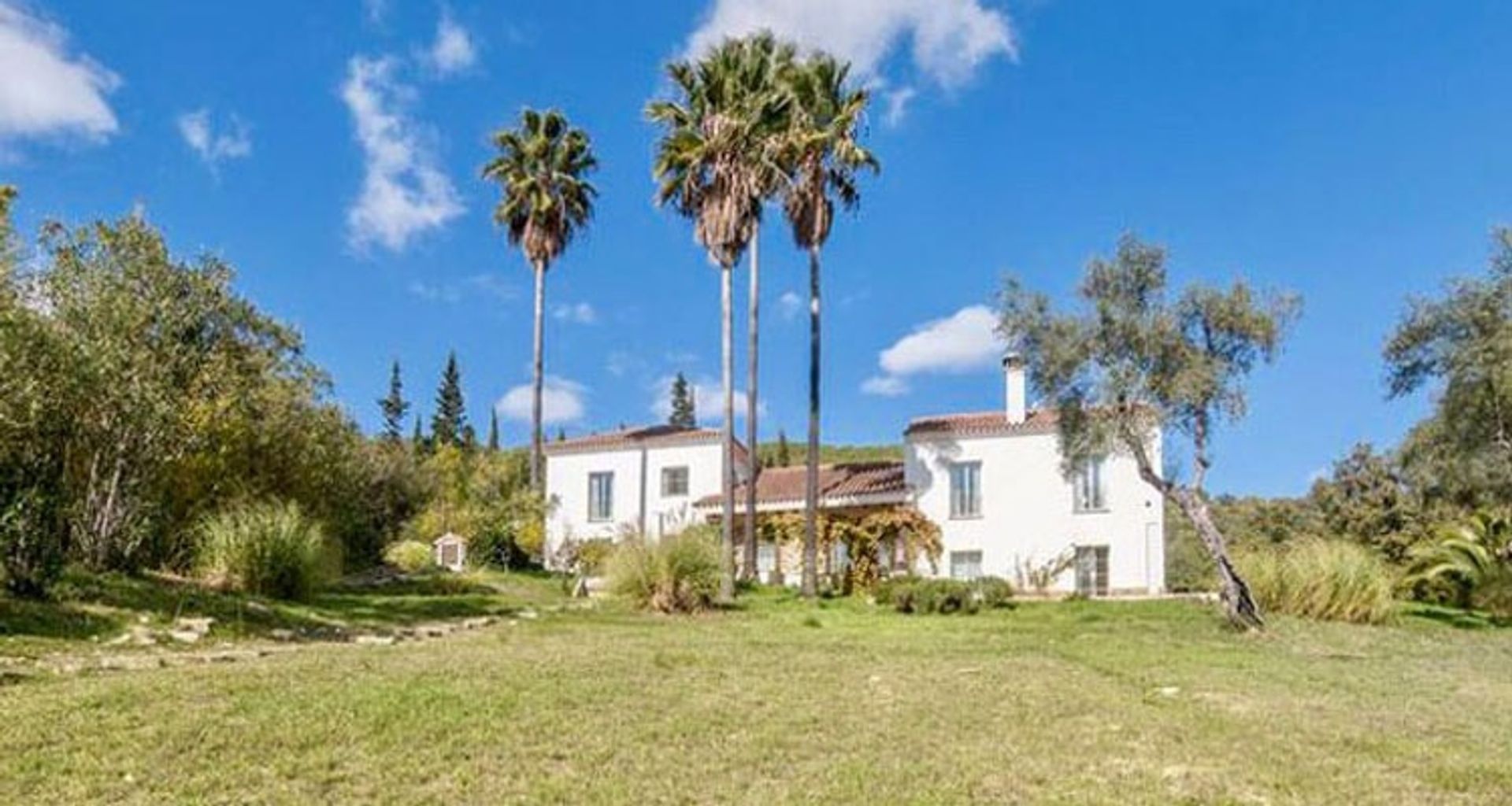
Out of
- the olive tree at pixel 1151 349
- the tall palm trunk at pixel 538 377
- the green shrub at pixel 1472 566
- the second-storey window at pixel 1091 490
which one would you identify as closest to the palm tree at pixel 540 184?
the tall palm trunk at pixel 538 377

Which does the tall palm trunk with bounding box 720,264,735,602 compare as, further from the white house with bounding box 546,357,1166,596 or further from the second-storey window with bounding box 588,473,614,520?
the second-storey window with bounding box 588,473,614,520

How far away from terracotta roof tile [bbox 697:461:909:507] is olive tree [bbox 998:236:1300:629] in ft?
37.7

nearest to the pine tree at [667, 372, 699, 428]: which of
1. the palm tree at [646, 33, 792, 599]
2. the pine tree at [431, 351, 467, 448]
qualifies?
the pine tree at [431, 351, 467, 448]

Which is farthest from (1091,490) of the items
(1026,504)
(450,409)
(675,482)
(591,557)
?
(450,409)

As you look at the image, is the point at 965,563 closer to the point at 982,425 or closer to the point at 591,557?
the point at 982,425

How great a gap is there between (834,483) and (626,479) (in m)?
7.20

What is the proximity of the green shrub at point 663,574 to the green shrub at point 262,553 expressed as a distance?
505 centimetres

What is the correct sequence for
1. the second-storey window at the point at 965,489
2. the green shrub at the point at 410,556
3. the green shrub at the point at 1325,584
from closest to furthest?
1. the green shrub at the point at 1325,584
2. the second-storey window at the point at 965,489
3. the green shrub at the point at 410,556

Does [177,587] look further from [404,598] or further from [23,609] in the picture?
[404,598]

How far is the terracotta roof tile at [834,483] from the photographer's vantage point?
1219 inches

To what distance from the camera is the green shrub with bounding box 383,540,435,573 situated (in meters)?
34.5

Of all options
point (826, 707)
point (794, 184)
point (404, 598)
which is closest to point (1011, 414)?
point (794, 184)

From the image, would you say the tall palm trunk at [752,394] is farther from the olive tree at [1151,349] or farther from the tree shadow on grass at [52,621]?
the tree shadow on grass at [52,621]

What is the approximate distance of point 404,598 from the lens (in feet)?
71.7
